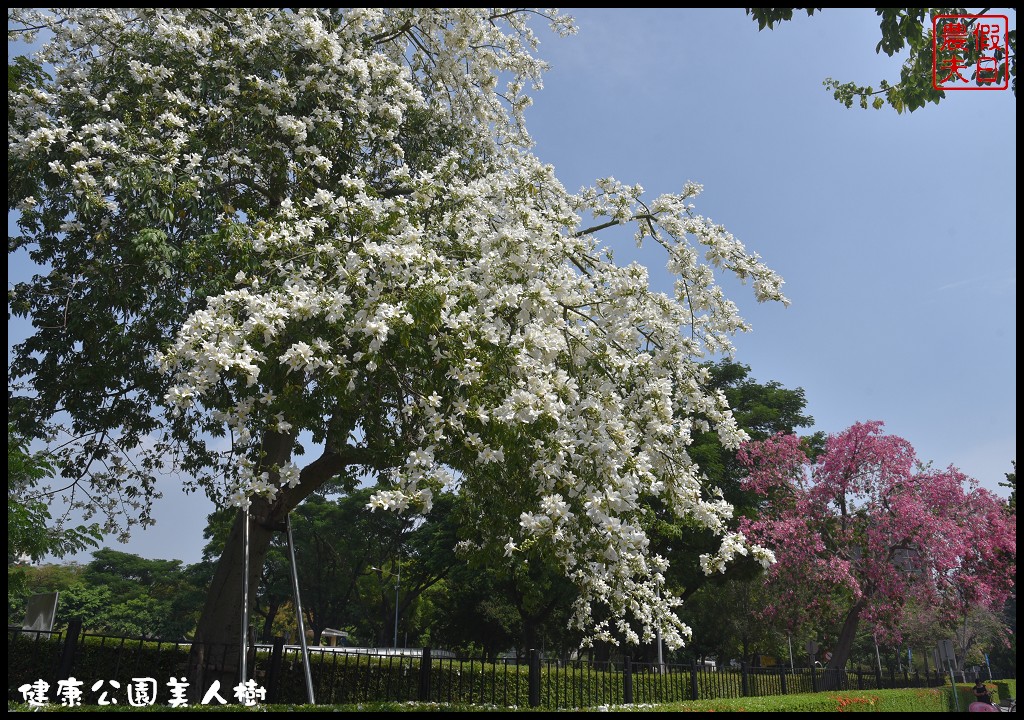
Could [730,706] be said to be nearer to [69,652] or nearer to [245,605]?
[245,605]

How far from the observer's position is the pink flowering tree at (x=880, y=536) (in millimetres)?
16938

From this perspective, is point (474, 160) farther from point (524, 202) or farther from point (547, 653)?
point (547, 653)

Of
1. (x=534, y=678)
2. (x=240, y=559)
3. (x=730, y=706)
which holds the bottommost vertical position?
(x=730, y=706)

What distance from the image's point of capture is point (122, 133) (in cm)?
804

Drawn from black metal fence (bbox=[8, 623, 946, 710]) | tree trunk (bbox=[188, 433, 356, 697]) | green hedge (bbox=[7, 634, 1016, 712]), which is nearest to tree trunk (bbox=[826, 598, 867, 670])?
green hedge (bbox=[7, 634, 1016, 712])

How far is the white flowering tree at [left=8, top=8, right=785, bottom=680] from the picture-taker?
5.99 meters

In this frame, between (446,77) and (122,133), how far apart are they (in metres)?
5.36

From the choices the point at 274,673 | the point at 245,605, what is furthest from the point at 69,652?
the point at 274,673

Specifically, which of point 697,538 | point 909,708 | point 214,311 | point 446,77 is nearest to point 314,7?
point 446,77

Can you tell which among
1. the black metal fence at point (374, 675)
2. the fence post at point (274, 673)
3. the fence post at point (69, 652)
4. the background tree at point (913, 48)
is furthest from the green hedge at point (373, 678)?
the background tree at point (913, 48)

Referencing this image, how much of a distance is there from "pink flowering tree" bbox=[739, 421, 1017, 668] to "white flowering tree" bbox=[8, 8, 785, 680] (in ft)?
31.9

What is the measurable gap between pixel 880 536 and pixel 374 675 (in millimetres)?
13094

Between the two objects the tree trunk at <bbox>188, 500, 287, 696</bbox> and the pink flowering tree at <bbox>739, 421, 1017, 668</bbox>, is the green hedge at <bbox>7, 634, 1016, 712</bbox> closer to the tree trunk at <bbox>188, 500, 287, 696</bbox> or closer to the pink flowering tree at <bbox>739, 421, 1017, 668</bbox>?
the tree trunk at <bbox>188, 500, 287, 696</bbox>

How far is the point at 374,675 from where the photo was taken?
14586 millimetres
